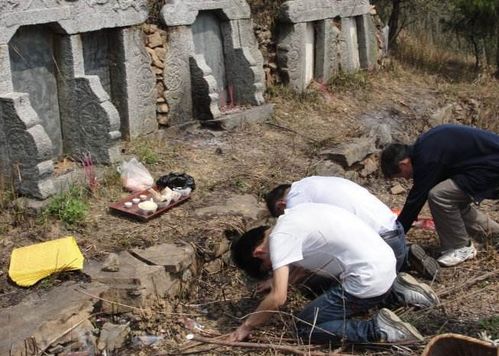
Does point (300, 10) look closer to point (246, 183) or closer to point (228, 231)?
point (246, 183)

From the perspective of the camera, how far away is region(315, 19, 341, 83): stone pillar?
9922 mm

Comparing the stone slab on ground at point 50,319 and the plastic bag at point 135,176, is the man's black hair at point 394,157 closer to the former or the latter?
the plastic bag at point 135,176

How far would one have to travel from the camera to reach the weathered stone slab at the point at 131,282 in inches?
175

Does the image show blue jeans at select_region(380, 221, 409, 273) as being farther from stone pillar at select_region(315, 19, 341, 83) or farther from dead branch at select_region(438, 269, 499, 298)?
stone pillar at select_region(315, 19, 341, 83)

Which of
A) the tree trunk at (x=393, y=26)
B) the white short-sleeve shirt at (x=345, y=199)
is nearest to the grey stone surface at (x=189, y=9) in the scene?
the white short-sleeve shirt at (x=345, y=199)

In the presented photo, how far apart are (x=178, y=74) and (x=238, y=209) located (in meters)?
2.38

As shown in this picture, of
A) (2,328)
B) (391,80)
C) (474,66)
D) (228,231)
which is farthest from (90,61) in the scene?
(474,66)

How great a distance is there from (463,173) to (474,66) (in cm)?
851

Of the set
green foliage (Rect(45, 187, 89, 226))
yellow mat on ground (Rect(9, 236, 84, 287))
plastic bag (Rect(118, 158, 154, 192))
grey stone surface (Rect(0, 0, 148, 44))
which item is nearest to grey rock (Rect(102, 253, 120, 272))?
yellow mat on ground (Rect(9, 236, 84, 287))

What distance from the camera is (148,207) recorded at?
5504 mm

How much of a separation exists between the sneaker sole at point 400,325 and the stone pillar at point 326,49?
6255mm

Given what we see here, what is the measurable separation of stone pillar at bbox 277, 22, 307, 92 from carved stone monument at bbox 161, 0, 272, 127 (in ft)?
1.47

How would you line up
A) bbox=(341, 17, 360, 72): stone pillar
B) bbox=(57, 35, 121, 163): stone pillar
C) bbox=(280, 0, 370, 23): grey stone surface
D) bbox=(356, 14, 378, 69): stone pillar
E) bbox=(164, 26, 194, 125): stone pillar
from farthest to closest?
bbox=(356, 14, 378, 69): stone pillar
bbox=(341, 17, 360, 72): stone pillar
bbox=(280, 0, 370, 23): grey stone surface
bbox=(164, 26, 194, 125): stone pillar
bbox=(57, 35, 121, 163): stone pillar

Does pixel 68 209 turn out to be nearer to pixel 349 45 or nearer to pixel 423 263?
pixel 423 263
